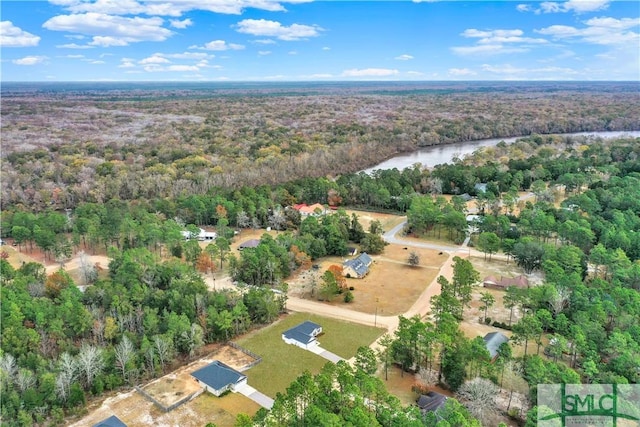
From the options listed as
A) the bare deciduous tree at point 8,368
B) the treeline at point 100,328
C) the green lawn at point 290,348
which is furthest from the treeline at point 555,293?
the bare deciduous tree at point 8,368

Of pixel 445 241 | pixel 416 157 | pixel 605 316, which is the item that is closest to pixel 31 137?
pixel 416 157

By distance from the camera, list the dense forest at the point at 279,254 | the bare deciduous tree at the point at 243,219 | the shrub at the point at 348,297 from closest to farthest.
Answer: the dense forest at the point at 279,254, the shrub at the point at 348,297, the bare deciduous tree at the point at 243,219

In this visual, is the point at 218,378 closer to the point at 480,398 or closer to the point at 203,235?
the point at 480,398

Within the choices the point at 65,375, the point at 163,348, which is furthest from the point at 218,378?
the point at 65,375

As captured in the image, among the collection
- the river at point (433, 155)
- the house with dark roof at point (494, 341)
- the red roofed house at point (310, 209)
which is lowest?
the house with dark roof at point (494, 341)

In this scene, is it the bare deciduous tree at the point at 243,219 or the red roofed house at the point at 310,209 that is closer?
the bare deciduous tree at the point at 243,219

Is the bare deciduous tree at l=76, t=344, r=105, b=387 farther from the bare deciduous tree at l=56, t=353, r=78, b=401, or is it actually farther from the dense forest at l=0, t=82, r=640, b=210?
the dense forest at l=0, t=82, r=640, b=210

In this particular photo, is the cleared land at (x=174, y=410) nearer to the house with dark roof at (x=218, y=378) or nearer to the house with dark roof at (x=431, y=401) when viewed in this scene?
the house with dark roof at (x=218, y=378)
